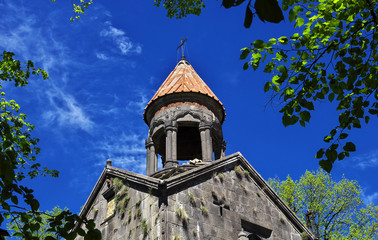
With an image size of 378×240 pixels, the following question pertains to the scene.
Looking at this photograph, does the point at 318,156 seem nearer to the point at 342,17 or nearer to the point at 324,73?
the point at 324,73

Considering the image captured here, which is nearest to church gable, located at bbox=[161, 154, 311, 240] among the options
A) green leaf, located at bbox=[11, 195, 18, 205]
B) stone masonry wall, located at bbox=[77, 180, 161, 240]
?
stone masonry wall, located at bbox=[77, 180, 161, 240]

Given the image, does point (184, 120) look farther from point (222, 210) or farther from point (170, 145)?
point (222, 210)

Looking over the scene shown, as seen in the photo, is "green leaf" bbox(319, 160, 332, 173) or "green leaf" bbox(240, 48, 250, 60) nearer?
"green leaf" bbox(319, 160, 332, 173)

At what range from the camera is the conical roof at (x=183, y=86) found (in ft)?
48.2

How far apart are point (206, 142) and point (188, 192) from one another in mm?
3182

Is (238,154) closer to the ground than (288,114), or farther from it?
farther from it

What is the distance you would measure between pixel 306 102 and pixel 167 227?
4.96m

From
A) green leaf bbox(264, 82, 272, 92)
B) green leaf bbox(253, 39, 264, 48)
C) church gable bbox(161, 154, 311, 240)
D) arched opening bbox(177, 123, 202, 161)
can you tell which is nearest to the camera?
green leaf bbox(253, 39, 264, 48)

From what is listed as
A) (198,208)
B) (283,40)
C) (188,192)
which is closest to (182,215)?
(198,208)

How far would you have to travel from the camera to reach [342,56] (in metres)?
6.16

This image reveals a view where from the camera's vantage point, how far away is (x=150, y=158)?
46.1ft

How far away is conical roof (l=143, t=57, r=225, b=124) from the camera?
14.7 m

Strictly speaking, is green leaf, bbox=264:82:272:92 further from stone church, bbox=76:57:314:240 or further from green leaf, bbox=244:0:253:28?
stone church, bbox=76:57:314:240

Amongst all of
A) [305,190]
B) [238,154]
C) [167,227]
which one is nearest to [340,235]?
[305,190]
